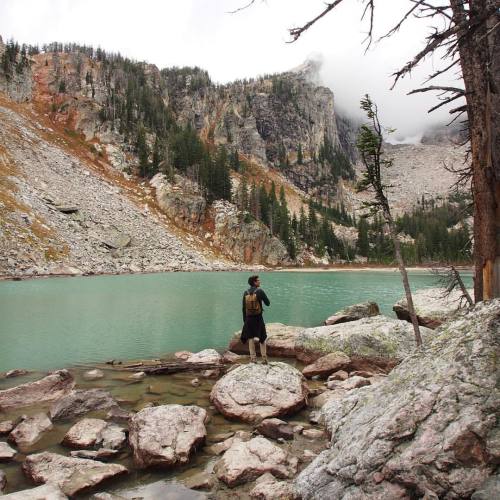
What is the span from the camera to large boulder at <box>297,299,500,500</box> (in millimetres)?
4188

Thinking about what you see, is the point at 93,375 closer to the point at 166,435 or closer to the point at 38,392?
the point at 38,392

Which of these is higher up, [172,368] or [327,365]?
[327,365]

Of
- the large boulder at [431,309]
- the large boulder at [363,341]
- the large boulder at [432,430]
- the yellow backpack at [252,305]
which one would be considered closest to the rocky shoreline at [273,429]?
the large boulder at [432,430]

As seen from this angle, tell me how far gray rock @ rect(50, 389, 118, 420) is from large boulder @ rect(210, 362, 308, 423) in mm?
3031

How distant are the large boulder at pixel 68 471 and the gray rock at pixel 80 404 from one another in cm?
266

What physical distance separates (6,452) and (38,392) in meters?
4.04

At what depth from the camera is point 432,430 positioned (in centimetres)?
452

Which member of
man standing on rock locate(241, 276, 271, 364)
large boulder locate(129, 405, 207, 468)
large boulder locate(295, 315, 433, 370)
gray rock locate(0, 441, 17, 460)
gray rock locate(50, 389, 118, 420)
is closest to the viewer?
large boulder locate(129, 405, 207, 468)

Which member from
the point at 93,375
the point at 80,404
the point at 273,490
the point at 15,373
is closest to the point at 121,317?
the point at 15,373

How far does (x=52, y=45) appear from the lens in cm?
16662

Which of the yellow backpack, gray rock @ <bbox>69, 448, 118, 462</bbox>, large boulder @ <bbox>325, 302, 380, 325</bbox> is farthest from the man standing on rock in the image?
large boulder @ <bbox>325, 302, 380, 325</bbox>

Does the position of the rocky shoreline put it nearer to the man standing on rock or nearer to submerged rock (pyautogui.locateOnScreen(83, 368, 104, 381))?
submerged rock (pyautogui.locateOnScreen(83, 368, 104, 381))

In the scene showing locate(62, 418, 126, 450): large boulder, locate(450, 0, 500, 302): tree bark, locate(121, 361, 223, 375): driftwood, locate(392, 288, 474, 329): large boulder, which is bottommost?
locate(121, 361, 223, 375): driftwood

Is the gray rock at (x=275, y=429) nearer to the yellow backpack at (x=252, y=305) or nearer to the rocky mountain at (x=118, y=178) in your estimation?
the yellow backpack at (x=252, y=305)
